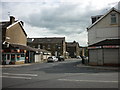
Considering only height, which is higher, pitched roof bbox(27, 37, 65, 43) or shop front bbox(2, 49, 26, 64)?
pitched roof bbox(27, 37, 65, 43)

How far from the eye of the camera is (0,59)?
32.1m

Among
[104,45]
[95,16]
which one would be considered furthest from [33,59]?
[104,45]

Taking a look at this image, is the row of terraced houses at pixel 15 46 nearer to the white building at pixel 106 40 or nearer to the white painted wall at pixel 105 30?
the white building at pixel 106 40

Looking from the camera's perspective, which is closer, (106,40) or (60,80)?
(60,80)

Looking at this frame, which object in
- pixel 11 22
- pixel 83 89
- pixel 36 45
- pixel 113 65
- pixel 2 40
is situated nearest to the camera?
pixel 83 89

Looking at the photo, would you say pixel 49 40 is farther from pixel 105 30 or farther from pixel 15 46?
pixel 105 30

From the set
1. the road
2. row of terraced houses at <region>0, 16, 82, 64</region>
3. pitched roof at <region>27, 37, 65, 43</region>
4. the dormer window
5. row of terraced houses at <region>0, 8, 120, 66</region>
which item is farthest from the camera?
pitched roof at <region>27, 37, 65, 43</region>

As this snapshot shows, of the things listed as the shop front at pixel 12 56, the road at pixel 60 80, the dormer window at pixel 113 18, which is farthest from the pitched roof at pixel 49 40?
the road at pixel 60 80

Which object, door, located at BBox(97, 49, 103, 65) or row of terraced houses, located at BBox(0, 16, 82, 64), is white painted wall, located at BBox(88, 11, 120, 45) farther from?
row of terraced houses, located at BBox(0, 16, 82, 64)

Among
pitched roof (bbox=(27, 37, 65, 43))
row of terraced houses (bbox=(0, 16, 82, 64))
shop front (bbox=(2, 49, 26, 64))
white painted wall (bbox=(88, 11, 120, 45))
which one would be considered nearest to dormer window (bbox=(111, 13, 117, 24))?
white painted wall (bbox=(88, 11, 120, 45))

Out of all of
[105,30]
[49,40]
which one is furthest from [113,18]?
[49,40]

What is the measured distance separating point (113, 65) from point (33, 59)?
20829 millimetres

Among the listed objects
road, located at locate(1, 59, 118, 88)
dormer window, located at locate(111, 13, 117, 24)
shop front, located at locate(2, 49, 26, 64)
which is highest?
dormer window, located at locate(111, 13, 117, 24)

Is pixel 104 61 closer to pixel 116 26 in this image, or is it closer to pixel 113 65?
pixel 113 65
